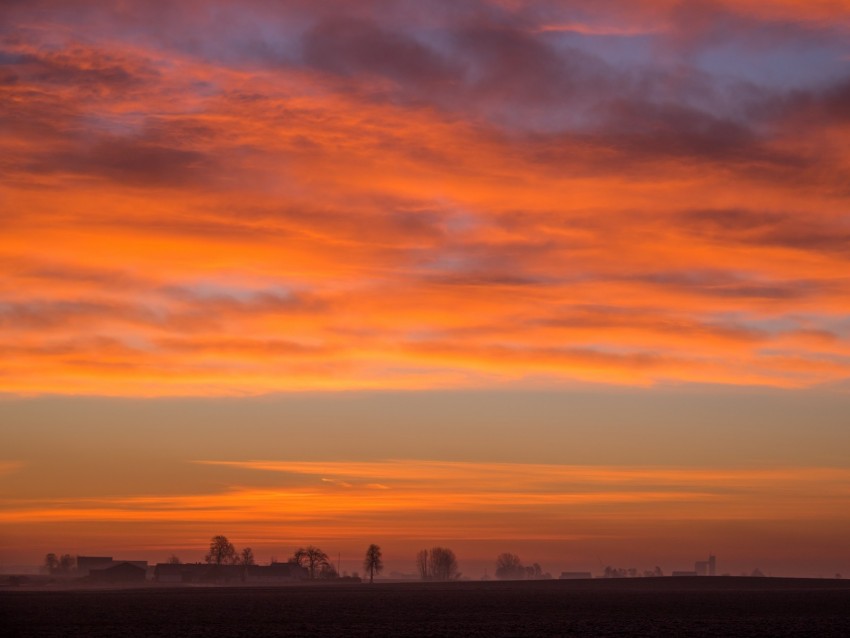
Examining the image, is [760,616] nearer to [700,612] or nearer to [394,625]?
[700,612]

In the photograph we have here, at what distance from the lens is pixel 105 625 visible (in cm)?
9506

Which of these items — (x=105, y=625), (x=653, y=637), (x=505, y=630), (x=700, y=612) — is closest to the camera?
(x=653, y=637)

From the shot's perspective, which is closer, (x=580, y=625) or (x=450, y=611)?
(x=580, y=625)

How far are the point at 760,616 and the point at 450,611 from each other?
114ft

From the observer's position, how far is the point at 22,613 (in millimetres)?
121250

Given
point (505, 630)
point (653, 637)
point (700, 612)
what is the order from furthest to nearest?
point (700, 612) < point (505, 630) < point (653, 637)

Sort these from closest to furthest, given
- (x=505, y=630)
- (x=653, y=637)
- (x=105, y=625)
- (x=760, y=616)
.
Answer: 1. (x=653, y=637)
2. (x=505, y=630)
3. (x=105, y=625)
4. (x=760, y=616)

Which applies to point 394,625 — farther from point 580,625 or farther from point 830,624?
point 830,624

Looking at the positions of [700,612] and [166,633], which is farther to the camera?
[700,612]

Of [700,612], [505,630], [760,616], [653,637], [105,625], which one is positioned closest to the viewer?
[653,637]

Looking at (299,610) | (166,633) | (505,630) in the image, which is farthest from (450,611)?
(166,633)

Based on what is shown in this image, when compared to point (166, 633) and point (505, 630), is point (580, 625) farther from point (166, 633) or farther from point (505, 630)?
point (166, 633)

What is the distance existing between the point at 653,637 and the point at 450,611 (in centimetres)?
4913

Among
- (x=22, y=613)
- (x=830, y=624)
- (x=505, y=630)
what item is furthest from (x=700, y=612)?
(x=22, y=613)
